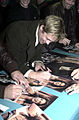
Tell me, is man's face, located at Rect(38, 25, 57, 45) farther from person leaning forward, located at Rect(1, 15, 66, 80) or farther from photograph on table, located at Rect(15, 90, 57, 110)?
photograph on table, located at Rect(15, 90, 57, 110)

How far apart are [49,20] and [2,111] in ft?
2.42

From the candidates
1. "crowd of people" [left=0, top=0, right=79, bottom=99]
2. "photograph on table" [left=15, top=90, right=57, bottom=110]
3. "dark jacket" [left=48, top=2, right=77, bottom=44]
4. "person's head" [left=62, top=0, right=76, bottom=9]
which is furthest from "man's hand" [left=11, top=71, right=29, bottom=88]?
"person's head" [left=62, top=0, right=76, bottom=9]

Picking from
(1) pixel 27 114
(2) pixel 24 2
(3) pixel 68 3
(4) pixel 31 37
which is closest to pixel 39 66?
(4) pixel 31 37

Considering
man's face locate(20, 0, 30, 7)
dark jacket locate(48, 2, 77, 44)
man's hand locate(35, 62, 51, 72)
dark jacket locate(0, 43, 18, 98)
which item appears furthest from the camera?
man's face locate(20, 0, 30, 7)

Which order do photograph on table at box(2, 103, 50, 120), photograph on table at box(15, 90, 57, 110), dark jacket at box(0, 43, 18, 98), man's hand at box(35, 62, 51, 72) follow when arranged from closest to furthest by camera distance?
1. photograph on table at box(2, 103, 50, 120)
2. photograph on table at box(15, 90, 57, 110)
3. dark jacket at box(0, 43, 18, 98)
4. man's hand at box(35, 62, 51, 72)

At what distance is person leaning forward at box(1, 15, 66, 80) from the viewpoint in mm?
1246

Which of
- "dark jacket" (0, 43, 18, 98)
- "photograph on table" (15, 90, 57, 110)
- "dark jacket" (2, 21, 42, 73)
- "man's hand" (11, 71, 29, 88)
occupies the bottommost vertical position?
"photograph on table" (15, 90, 57, 110)

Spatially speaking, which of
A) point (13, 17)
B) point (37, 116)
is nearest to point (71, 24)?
point (13, 17)

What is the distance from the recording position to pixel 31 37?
1333mm

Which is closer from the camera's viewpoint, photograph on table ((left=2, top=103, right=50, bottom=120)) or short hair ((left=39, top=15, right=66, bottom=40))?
photograph on table ((left=2, top=103, right=50, bottom=120))

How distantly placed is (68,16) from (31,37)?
1.27 m

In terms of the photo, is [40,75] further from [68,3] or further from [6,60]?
[68,3]

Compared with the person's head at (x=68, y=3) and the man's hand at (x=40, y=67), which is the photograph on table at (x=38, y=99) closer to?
the man's hand at (x=40, y=67)

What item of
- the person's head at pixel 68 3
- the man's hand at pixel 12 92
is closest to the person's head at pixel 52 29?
the man's hand at pixel 12 92
